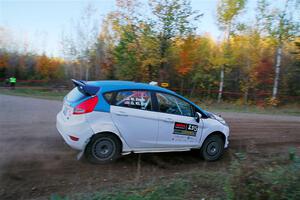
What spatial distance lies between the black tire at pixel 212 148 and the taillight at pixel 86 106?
→ 277 cm

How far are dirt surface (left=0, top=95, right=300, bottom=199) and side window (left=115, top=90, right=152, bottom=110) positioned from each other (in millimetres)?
1273

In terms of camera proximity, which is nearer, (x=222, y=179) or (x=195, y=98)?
(x=222, y=179)

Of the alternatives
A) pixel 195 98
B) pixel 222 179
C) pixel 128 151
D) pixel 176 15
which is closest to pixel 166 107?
pixel 128 151

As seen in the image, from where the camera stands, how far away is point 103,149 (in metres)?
6.10

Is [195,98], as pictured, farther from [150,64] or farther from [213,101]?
[150,64]

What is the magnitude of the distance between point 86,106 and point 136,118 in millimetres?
1066

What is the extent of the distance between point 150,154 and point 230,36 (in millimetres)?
21036

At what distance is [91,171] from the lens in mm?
5746

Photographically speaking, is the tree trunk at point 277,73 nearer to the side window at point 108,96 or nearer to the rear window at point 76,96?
the side window at point 108,96

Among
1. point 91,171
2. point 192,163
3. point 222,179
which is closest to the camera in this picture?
point 222,179

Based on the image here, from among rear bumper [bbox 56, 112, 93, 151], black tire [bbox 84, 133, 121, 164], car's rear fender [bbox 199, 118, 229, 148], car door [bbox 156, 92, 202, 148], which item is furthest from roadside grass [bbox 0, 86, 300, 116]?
rear bumper [bbox 56, 112, 93, 151]

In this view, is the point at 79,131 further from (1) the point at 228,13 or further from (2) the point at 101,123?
(1) the point at 228,13

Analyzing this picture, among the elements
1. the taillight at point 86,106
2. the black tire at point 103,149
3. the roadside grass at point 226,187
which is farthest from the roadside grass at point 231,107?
the roadside grass at point 226,187

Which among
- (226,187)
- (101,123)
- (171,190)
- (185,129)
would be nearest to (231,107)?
(185,129)
